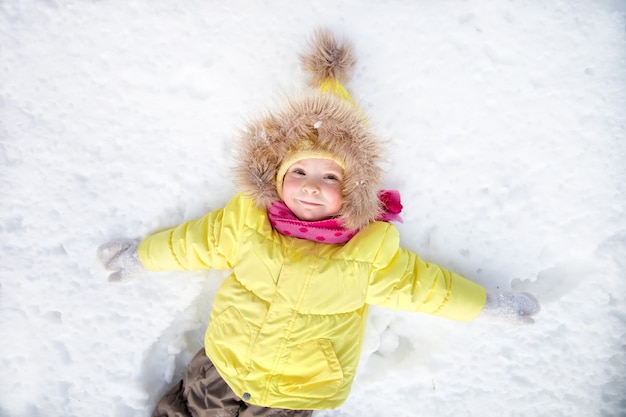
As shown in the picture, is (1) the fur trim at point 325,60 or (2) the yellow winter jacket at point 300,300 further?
(1) the fur trim at point 325,60

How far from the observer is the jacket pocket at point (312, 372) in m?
1.44

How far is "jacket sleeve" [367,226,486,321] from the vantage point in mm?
1515

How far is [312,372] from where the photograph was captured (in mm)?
1460

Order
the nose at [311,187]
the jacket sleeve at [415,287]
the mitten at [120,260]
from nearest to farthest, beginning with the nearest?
the nose at [311,187], the jacket sleeve at [415,287], the mitten at [120,260]

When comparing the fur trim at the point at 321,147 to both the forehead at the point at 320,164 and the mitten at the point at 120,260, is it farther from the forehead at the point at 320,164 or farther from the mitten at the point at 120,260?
the mitten at the point at 120,260

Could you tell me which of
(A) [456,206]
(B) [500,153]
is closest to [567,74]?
(B) [500,153]

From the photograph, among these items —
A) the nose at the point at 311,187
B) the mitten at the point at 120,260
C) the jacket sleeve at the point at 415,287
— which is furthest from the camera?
the mitten at the point at 120,260

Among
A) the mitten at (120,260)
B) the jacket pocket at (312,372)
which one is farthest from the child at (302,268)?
the mitten at (120,260)

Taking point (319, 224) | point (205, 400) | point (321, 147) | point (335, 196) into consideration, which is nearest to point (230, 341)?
point (205, 400)

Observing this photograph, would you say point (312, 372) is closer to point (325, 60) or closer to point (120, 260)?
point (120, 260)

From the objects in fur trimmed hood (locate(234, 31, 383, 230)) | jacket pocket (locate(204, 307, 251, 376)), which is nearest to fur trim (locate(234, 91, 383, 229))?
fur trimmed hood (locate(234, 31, 383, 230))

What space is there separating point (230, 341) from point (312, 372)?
11.4 inches

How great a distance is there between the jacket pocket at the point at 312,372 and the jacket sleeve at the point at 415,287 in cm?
24

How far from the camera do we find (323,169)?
144cm
